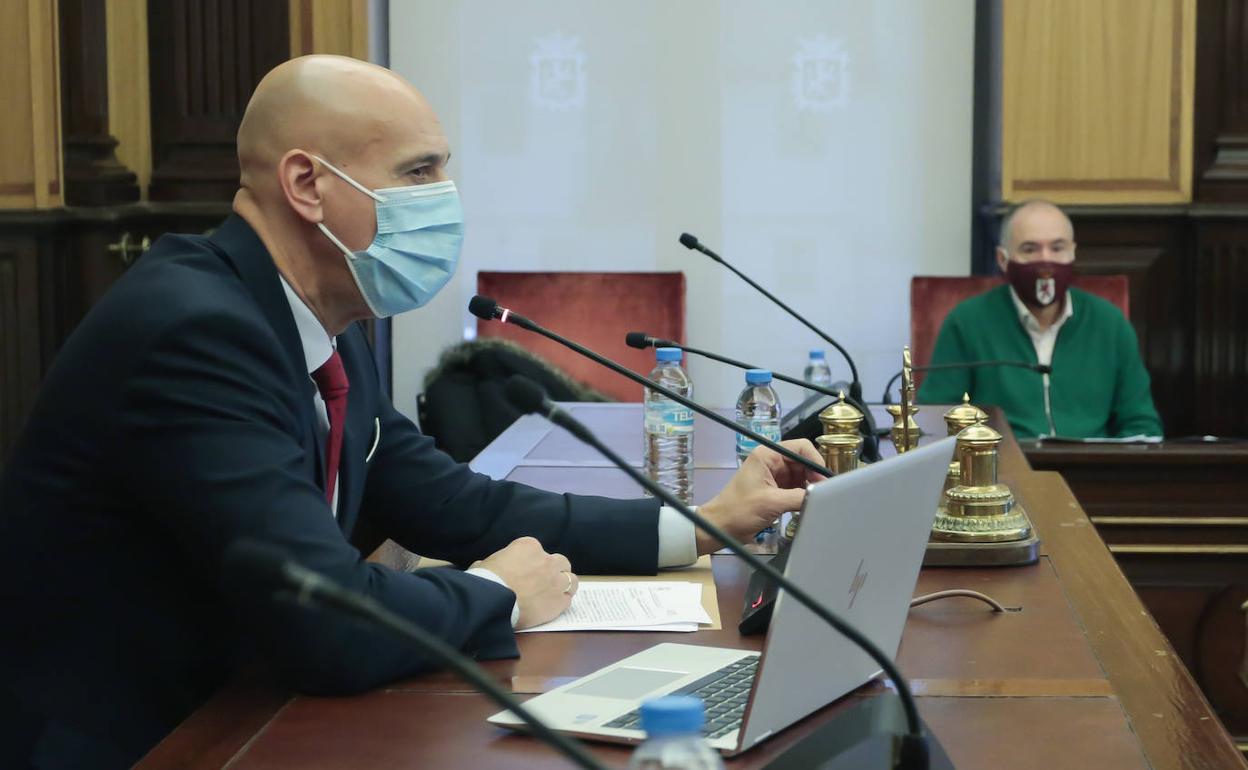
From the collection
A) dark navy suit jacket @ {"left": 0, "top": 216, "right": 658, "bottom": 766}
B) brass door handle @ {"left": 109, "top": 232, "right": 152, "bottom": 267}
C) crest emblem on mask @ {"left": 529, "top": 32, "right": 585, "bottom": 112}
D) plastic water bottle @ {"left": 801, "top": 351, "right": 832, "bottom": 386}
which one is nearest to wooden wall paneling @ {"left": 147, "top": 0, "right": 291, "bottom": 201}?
brass door handle @ {"left": 109, "top": 232, "right": 152, "bottom": 267}

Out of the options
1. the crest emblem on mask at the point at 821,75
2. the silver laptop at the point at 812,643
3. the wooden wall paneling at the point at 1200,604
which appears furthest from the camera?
the crest emblem on mask at the point at 821,75

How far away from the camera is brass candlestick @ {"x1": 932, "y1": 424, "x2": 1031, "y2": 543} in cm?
190

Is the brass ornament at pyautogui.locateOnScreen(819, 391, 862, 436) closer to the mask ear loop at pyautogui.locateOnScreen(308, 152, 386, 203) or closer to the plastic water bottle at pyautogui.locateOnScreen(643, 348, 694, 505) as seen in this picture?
the plastic water bottle at pyautogui.locateOnScreen(643, 348, 694, 505)

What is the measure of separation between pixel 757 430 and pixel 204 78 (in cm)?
279

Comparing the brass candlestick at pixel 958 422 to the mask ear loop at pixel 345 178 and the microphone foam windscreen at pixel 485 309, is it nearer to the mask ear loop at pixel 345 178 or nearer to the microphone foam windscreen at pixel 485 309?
the microphone foam windscreen at pixel 485 309

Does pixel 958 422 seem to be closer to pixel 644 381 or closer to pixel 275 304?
pixel 644 381

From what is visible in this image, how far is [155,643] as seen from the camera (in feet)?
4.93

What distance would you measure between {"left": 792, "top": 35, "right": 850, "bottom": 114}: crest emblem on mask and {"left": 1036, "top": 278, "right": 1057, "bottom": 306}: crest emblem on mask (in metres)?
1.10

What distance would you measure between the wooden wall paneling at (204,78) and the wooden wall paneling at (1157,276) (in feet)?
8.14

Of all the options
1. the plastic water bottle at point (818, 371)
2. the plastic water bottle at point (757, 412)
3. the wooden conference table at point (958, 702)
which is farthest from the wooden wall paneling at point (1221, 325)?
the wooden conference table at point (958, 702)

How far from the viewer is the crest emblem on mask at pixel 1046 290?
411cm

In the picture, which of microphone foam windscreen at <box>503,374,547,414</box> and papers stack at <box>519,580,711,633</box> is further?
papers stack at <box>519,580,711,633</box>

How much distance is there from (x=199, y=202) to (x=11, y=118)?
610 millimetres

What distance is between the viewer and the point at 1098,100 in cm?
462
